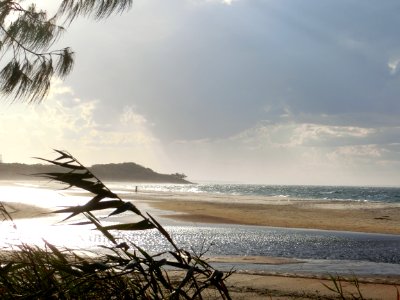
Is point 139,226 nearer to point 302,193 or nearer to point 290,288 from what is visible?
point 290,288

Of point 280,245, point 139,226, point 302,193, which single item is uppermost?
point 302,193

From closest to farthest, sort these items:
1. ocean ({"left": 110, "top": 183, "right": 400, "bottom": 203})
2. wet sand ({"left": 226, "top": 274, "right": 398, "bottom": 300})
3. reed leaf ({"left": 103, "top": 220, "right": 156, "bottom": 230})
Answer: reed leaf ({"left": 103, "top": 220, "right": 156, "bottom": 230}), wet sand ({"left": 226, "top": 274, "right": 398, "bottom": 300}), ocean ({"left": 110, "top": 183, "right": 400, "bottom": 203})

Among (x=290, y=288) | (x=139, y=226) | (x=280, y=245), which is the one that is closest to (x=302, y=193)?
(x=280, y=245)

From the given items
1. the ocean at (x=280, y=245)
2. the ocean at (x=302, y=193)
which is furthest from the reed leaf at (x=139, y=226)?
the ocean at (x=302, y=193)

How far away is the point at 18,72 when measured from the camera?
7.62 meters

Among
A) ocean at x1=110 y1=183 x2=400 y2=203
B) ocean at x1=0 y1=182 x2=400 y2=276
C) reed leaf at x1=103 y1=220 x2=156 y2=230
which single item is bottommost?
ocean at x1=0 y1=182 x2=400 y2=276

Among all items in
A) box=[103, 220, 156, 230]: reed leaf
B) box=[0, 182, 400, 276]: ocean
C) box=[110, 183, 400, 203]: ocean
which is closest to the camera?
box=[103, 220, 156, 230]: reed leaf

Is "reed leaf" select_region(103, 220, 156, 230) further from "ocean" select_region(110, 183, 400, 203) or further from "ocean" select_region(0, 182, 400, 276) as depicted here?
"ocean" select_region(110, 183, 400, 203)

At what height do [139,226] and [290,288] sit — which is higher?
[139,226]

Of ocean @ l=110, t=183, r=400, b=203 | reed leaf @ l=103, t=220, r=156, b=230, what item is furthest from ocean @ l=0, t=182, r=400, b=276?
ocean @ l=110, t=183, r=400, b=203

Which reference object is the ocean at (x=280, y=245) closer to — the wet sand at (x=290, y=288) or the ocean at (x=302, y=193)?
the wet sand at (x=290, y=288)

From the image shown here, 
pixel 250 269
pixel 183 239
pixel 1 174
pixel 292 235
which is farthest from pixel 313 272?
pixel 1 174

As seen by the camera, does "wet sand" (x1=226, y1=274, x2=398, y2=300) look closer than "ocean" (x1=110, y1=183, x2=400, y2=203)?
Yes

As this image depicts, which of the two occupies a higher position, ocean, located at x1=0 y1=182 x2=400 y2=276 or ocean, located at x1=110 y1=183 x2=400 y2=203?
ocean, located at x1=110 y1=183 x2=400 y2=203
